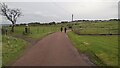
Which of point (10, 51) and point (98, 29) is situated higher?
point (98, 29)

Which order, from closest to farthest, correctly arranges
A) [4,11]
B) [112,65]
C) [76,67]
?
[76,67] < [112,65] < [4,11]

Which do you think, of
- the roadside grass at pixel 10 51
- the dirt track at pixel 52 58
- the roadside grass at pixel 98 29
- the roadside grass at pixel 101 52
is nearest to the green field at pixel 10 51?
the roadside grass at pixel 10 51

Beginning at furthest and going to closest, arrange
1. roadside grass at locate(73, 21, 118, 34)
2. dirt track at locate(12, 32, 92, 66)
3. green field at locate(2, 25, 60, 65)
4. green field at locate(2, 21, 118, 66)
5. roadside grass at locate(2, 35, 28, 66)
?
roadside grass at locate(73, 21, 118, 34) < green field at locate(2, 25, 60, 65) < roadside grass at locate(2, 35, 28, 66) < green field at locate(2, 21, 118, 66) < dirt track at locate(12, 32, 92, 66)

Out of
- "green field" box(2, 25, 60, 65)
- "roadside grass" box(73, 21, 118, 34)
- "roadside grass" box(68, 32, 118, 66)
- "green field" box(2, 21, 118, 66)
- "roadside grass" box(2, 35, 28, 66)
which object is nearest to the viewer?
"roadside grass" box(68, 32, 118, 66)

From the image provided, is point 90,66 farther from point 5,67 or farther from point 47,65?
point 5,67

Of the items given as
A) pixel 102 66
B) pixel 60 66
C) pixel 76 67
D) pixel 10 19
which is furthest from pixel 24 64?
pixel 10 19

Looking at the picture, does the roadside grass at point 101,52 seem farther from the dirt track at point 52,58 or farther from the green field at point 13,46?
the green field at point 13,46

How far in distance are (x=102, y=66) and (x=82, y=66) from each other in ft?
4.01

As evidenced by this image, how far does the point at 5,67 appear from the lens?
13.7 metres

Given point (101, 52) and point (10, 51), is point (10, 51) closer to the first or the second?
point (10, 51)

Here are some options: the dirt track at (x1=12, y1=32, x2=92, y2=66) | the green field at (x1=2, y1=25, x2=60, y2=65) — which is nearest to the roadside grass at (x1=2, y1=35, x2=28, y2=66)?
the green field at (x1=2, y1=25, x2=60, y2=65)

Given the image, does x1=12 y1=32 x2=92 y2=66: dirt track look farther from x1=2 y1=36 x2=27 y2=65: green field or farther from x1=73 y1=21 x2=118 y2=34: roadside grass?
x1=73 y1=21 x2=118 y2=34: roadside grass

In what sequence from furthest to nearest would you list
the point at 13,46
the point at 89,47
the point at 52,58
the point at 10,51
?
the point at 13,46 → the point at 89,47 → the point at 10,51 → the point at 52,58

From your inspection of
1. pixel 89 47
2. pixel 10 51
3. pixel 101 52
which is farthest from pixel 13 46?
pixel 101 52
